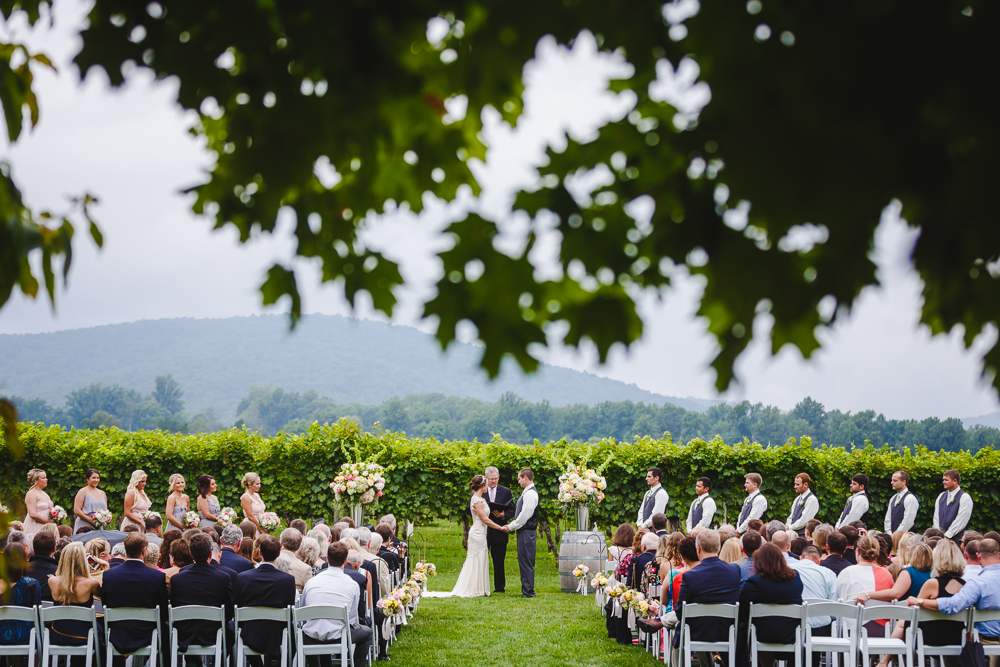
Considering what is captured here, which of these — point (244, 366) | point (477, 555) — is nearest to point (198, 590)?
point (477, 555)

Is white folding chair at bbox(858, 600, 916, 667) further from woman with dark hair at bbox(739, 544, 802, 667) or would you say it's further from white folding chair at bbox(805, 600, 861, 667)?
woman with dark hair at bbox(739, 544, 802, 667)

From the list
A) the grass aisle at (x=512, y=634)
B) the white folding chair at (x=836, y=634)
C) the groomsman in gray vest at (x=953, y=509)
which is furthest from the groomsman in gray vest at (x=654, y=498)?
the white folding chair at (x=836, y=634)

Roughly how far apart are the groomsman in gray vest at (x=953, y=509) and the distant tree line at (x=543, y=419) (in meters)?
3.87

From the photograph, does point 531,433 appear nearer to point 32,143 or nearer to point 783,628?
point 783,628

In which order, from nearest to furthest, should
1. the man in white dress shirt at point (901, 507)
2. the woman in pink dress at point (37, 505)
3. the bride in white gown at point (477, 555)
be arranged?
the woman in pink dress at point (37, 505) → the man in white dress shirt at point (901, 507) → the bride in white gown at point (477, 555)

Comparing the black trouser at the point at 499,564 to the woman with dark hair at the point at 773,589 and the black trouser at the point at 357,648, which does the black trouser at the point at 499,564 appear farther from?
the woman with dark hair at the point at 773,589

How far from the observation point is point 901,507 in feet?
39.1

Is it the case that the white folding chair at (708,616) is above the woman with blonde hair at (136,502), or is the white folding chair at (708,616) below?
below

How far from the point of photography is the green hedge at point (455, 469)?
49.4 ft

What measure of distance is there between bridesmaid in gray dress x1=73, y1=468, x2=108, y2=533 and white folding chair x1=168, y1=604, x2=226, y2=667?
5.67 m

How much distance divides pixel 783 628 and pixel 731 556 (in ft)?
4.03

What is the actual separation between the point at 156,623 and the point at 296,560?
1405mm

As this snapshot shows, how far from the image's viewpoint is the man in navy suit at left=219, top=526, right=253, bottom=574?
23.6ft

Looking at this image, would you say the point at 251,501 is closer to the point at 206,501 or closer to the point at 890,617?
the point at 206,501
